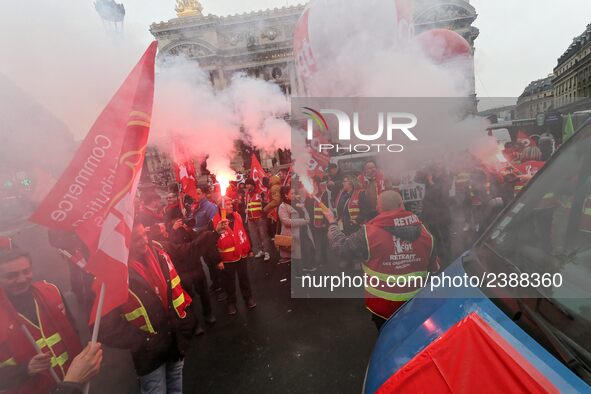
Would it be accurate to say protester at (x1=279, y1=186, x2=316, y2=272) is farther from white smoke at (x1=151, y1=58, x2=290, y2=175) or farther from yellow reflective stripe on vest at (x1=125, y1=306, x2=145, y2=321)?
yellow reflective stripe on vest at (x1=125, y1=306, x2=145, y2=321)

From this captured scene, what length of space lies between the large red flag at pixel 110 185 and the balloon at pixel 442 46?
5290 mm

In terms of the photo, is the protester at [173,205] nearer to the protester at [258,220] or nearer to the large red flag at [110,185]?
the protester at [258,220]

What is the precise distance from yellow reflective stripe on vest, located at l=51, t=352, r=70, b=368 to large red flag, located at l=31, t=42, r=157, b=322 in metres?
0.50

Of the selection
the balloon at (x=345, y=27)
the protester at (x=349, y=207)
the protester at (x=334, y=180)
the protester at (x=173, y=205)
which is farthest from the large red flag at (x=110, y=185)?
the protester at (x=334, y=180)

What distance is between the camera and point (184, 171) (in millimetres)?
6543

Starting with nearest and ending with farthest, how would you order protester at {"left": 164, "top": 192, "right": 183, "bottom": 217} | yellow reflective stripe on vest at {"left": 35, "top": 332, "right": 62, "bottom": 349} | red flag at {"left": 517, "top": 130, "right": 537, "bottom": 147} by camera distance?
yellow reflective stripe on vest at {"left": 35, "top": 332, "right": 62, "bottom": 349}, protester at {"left": 164, "top": 192, "right": 183, "bottom": 217}, red flag at {"left": 517, "top": 130, "right": 537, "bottom": 147}

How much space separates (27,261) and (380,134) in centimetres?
498

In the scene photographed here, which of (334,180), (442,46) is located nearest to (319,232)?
(334,180)

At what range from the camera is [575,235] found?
158 centimetres

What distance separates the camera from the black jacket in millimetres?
2266

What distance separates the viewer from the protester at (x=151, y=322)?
230 centimetres

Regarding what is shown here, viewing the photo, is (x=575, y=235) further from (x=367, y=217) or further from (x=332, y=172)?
(x=332, y=172)

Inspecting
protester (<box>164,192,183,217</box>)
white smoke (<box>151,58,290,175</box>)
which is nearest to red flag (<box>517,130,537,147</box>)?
white smoke (<box>151,58,290,175</box>)

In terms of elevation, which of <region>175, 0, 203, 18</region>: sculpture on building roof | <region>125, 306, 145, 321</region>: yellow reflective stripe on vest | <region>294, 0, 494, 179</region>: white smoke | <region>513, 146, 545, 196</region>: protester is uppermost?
<region>175, 0, 203, 18</region>: sculpture on building roof
